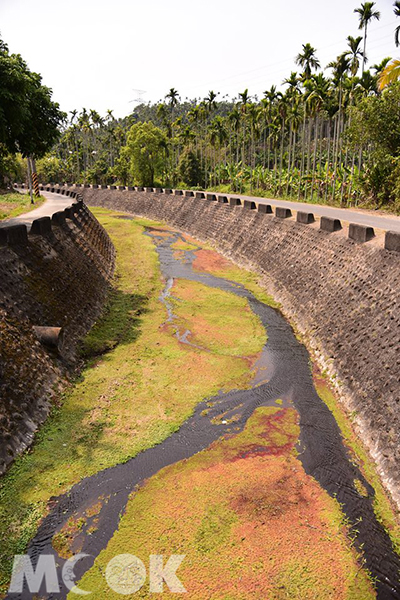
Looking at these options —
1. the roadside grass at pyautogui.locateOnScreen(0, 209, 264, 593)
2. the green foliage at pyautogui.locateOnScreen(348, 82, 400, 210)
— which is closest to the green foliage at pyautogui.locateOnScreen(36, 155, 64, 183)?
the green foliage at pyautogui.locateOnScreen(348, 82, 400, 210)

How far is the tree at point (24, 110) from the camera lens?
18.9 meters

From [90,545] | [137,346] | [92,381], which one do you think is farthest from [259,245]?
[90,545]

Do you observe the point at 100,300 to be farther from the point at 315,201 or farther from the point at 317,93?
the point at 317,93

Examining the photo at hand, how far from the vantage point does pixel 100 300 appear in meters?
23.6

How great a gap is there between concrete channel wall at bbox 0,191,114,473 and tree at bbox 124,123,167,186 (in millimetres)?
51333

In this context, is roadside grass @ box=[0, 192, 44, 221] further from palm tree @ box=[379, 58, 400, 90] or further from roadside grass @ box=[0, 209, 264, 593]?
palm tree @ box=[379, 58, 400, 90]

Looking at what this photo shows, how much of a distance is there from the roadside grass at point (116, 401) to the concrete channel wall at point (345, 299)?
3206 millimetres

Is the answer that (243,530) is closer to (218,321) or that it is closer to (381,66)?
(218,321)

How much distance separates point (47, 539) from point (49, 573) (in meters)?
0.84

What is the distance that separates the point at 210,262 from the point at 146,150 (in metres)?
45.5

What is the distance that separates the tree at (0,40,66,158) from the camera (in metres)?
18.9

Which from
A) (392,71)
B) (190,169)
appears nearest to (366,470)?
(392,71)

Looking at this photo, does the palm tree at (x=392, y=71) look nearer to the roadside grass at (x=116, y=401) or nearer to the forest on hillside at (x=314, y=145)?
the forest on hillside at (x=314, y=145)

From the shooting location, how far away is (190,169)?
261 feet
